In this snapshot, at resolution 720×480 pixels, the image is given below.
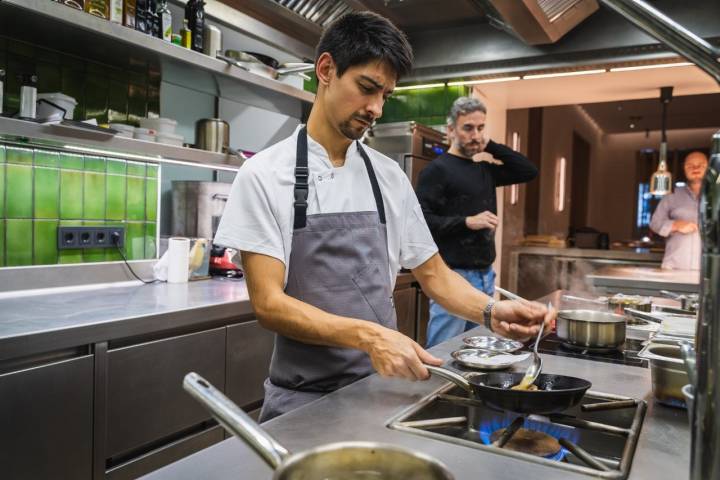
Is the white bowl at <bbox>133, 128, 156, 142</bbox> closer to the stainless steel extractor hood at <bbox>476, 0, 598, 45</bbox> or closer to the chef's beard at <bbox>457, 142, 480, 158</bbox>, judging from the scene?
the chef's beard at <bbox>457, 142, 480, 158</bbox>

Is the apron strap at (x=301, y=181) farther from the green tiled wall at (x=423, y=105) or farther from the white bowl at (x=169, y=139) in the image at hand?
the green tiled wall at (x=423, y=105)

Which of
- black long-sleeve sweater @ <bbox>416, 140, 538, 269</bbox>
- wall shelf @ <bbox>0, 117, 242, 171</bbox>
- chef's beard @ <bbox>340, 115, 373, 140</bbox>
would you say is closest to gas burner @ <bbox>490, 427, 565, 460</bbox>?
chef's beard @ <bbox>340, 115, 373, 140</bbox>

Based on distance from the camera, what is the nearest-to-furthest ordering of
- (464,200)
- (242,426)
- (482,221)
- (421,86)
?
(242,426), (482,221), (464,200), (421,86)

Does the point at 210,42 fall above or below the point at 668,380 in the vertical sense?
above

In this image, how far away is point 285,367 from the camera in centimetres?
142

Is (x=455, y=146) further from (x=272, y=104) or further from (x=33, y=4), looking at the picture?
(x=33, y=4)

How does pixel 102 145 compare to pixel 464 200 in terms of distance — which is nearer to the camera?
pixel 102 145

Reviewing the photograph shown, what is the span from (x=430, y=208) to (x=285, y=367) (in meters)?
2.16

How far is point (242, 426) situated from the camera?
0.62 meters

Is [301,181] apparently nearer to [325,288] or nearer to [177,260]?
[325,288]

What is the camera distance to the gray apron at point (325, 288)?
4.60 ft

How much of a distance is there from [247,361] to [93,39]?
1566 mm

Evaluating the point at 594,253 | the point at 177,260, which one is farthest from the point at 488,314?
the point at 594,253

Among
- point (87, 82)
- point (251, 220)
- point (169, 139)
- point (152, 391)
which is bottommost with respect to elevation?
point (152, 391)
